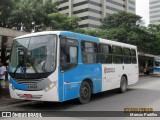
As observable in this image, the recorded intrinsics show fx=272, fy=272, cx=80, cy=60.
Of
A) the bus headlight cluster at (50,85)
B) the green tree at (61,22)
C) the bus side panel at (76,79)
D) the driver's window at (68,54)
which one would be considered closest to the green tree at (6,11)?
the green tree at (61,22)

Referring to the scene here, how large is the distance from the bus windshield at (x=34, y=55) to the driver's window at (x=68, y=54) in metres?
0.36

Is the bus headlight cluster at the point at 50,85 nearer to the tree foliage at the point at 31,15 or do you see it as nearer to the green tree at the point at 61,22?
the tree foliage at the point at 31,15

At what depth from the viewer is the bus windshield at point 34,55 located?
31.2ft

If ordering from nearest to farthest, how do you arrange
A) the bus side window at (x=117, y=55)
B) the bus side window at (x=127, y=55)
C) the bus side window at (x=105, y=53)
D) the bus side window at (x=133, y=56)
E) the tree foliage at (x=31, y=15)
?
1. the bus side window at (x=105, y=53)
2. the bus side window at (x=117, y=55)
3. the bus side window at (x=127, y=55)
4. the bus side window at (x=133, y=56)
5. the tree foliage at (x=31, y=15)

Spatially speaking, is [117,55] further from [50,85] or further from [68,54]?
[50,85]

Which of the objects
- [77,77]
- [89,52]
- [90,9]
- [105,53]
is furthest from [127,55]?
[90,9]

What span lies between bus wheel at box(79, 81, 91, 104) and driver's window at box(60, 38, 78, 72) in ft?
3.60

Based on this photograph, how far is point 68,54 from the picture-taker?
10125 millimetres

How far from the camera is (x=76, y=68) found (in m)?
10.5

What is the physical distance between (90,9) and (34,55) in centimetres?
8689

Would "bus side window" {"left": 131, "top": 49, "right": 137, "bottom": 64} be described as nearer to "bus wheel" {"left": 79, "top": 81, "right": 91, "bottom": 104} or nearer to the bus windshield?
A: "bus wheel" {"left": 79, "top": 81, "right": 91, "bottom": 104}

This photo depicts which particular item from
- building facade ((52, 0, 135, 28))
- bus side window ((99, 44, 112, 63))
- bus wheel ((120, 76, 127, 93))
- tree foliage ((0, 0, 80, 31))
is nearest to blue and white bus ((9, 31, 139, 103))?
bus side window ((99, 44, 112, 63))

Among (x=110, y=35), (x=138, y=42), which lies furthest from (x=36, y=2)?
(x=138, y=42)

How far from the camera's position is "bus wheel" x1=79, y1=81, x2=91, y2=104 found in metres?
10.9
